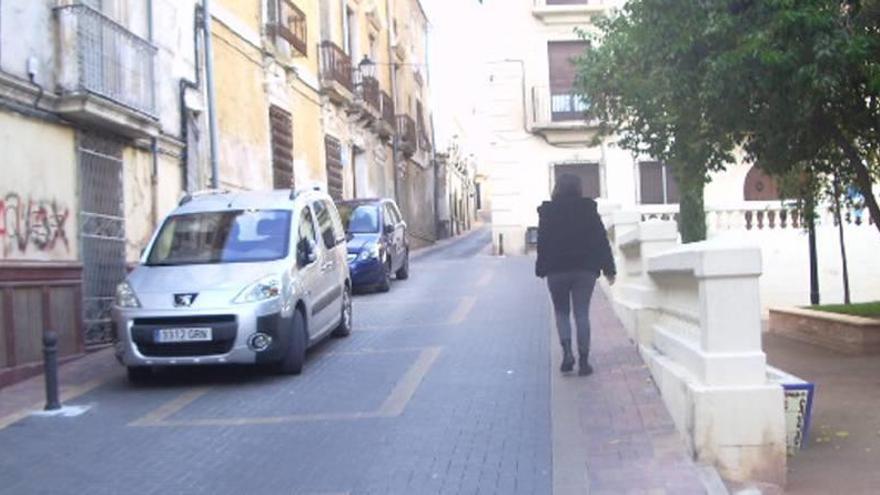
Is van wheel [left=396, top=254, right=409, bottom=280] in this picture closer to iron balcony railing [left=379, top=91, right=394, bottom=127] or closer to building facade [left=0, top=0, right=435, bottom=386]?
building facade [left=0, top=0, right=435, bottom=386]

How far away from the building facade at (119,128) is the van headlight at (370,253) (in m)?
2.50

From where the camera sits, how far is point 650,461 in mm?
5980

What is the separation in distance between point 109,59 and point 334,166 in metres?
14.4

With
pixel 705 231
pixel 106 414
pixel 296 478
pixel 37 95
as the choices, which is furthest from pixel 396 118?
pixel 296 478

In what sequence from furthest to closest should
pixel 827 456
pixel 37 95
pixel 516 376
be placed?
1. pixel 37 95
2. pixel 516 376
3. pixel 827 456

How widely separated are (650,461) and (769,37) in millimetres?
5145

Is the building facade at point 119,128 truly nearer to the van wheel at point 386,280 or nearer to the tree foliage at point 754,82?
the van wheel at point 386,280

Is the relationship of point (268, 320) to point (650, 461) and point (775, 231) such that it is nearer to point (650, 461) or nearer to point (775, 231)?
point (650, 461)

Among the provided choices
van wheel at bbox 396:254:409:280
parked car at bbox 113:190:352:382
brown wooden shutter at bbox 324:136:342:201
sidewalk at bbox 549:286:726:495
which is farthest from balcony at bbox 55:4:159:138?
brown wooden shutter at bbox 324:136:342:201

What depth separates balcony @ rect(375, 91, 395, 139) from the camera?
32.0 m

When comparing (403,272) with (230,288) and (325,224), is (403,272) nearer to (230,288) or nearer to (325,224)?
(325,224)

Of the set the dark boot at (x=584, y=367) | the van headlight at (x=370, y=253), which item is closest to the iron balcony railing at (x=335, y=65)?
the van headlight at (x=370, y=253)

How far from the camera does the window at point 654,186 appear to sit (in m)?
29.5

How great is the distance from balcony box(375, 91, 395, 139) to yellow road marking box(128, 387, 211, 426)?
22.8m
